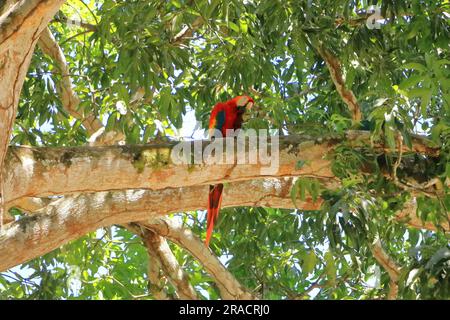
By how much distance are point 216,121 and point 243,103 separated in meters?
0.26

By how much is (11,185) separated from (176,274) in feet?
5.89

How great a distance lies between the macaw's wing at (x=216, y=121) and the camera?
5135 mm

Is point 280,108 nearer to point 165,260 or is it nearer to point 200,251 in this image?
point 200,251

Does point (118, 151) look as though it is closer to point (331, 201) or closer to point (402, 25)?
point (331, 201)

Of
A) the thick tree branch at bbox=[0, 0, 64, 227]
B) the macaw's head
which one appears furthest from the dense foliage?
the thick tree branch at bbox=[0, 0, 64, 227]

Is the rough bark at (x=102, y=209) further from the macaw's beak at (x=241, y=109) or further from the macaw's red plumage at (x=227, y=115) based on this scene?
the macaw's beak at (x=241, y=109)

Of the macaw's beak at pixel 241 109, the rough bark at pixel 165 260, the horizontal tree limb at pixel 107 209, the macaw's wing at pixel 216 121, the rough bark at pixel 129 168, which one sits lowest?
the rough bark at pixel 165 260

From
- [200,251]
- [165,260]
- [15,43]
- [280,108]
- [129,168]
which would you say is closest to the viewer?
[15,43]

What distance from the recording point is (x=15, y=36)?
3.06 metres

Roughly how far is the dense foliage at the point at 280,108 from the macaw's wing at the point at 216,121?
0.37 ft

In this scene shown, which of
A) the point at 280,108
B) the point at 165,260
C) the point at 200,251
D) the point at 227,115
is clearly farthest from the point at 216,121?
the point at 165,260

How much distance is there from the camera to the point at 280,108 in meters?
4.65

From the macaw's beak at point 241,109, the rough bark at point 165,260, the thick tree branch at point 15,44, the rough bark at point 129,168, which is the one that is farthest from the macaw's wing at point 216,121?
the thick tree branch at point 15,44
